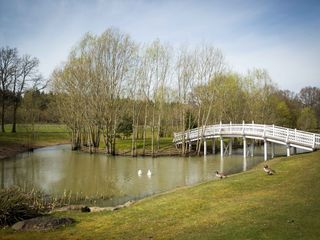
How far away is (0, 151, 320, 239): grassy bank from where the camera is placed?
32.9 feet

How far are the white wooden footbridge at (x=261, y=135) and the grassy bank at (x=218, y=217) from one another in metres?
13.5

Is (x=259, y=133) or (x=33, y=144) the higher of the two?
(x=259, y=133)

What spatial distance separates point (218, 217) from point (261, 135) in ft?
82.9

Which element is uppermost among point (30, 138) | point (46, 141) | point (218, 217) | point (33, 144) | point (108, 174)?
point (30, 138)

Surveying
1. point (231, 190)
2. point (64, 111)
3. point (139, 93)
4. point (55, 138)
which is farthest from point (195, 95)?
point (231, 190)

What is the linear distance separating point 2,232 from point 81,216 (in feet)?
10.3

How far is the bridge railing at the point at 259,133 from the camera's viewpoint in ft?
98.2

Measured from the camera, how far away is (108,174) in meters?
28.5

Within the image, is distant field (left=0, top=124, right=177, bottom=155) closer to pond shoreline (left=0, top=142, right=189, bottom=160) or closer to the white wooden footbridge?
pond shoreline (left=0, top=142, right=189, bottom=160)

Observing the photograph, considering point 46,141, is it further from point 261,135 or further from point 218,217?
point 218,217

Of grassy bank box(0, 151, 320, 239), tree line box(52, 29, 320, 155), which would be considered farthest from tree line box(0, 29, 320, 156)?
grassy bank box(0, 151, 320, 239)

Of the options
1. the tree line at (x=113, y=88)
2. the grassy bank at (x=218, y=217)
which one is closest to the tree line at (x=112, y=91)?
the tree line at (x=113, y=88)

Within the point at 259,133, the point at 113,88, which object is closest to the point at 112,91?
the point at 113,88

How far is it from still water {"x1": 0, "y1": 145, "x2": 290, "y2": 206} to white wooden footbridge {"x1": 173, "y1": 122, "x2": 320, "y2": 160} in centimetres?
330
